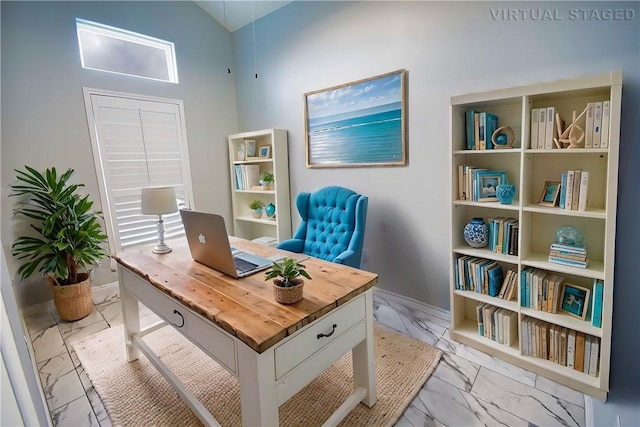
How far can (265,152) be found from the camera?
3.62m

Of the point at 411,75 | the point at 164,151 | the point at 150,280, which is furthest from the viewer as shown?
the point at 164,151

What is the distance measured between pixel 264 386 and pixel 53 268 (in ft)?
8.04

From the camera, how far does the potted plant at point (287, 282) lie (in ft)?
4.10

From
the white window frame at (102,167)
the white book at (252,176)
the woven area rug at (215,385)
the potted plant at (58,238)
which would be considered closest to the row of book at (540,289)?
the woven area rug at (215,385)

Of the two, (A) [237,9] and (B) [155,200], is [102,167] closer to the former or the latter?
(B) [155,200]

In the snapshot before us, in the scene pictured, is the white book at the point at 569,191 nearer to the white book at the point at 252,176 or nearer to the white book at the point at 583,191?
the white book at the point at 583,191

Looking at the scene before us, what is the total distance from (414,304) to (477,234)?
0.93 metres

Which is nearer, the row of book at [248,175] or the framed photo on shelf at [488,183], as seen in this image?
the framed photo on shelf at [488,183]

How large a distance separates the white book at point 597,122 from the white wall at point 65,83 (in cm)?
357

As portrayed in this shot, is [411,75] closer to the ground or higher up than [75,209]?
higher up

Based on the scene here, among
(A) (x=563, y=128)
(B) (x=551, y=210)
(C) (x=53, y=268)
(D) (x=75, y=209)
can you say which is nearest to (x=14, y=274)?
(C) (x=53, y=268)

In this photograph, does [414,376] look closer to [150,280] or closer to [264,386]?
[264,386]

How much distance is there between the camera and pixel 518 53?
78.6 inches

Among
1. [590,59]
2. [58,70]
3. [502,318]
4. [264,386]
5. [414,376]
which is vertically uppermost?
[58,70]
